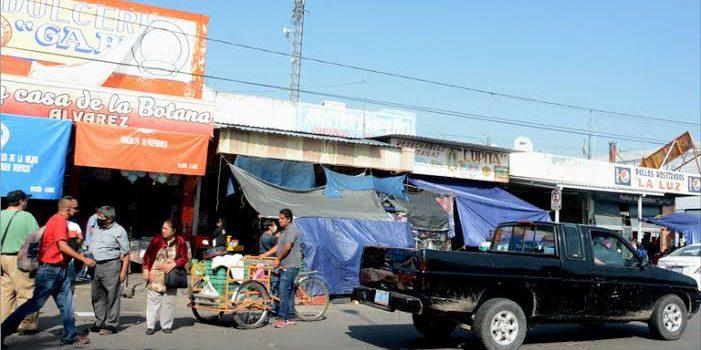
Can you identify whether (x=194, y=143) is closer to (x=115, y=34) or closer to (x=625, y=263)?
(x=115, y=34)

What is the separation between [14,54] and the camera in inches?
660

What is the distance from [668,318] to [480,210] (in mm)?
9127

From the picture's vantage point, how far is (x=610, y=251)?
942cm

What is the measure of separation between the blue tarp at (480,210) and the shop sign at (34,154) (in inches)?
383

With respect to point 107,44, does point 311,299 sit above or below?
below

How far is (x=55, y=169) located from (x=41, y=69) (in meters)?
5.11

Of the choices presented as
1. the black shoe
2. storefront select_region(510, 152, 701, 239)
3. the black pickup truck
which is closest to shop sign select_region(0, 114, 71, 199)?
the black shoe

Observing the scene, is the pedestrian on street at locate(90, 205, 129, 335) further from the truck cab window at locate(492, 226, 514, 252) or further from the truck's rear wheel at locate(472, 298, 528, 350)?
the truck cab window at locate(492, 226, 514, 252)

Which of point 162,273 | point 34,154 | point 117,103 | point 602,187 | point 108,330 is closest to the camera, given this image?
point 108,330

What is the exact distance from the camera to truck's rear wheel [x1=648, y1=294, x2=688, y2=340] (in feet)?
31.8

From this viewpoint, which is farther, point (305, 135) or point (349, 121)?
point (349, 121)

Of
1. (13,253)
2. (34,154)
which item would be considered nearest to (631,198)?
(34,154)

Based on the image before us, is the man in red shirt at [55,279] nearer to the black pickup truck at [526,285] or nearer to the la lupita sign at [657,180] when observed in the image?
the black pickup truck at [526,285]

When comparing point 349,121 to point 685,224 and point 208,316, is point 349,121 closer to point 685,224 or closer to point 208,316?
point 685,224
